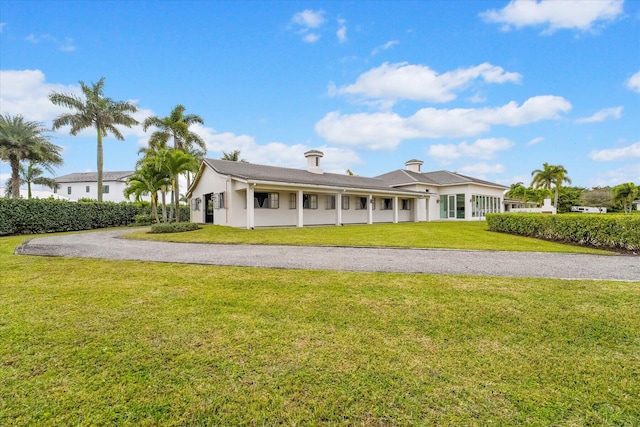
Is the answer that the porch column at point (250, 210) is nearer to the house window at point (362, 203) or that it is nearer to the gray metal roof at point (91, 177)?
the house window at point (362, 203)

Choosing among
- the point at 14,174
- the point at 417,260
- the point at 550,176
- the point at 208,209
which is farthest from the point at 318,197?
the point at 550,176

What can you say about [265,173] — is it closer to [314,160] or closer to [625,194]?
[314,160]

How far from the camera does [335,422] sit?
1984 millimetres

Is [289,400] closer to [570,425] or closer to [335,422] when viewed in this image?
[335,422]

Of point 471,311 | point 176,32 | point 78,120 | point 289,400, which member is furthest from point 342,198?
point 78,120

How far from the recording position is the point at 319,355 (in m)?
2.83

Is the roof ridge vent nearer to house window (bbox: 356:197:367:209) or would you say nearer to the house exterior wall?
house window (bbox: 356:197:367:209)

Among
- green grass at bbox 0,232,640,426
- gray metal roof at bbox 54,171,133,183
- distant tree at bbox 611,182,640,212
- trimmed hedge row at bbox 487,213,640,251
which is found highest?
gray metal roof at bbox 54,171,133,183

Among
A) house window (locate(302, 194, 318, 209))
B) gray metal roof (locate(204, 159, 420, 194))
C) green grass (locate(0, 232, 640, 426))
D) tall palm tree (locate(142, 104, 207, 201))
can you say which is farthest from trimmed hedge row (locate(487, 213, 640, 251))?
tall palm tree (locate(142, 104, 207, 201))

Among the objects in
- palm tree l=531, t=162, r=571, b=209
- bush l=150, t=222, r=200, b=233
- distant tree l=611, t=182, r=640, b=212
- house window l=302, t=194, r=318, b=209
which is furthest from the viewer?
distant tree l=611, t=182, r=640, b=212

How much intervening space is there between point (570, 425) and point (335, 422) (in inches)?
61.5

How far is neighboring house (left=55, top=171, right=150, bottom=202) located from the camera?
150 ft

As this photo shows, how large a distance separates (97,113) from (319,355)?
31309 mm

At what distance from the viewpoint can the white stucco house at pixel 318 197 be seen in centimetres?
1759
